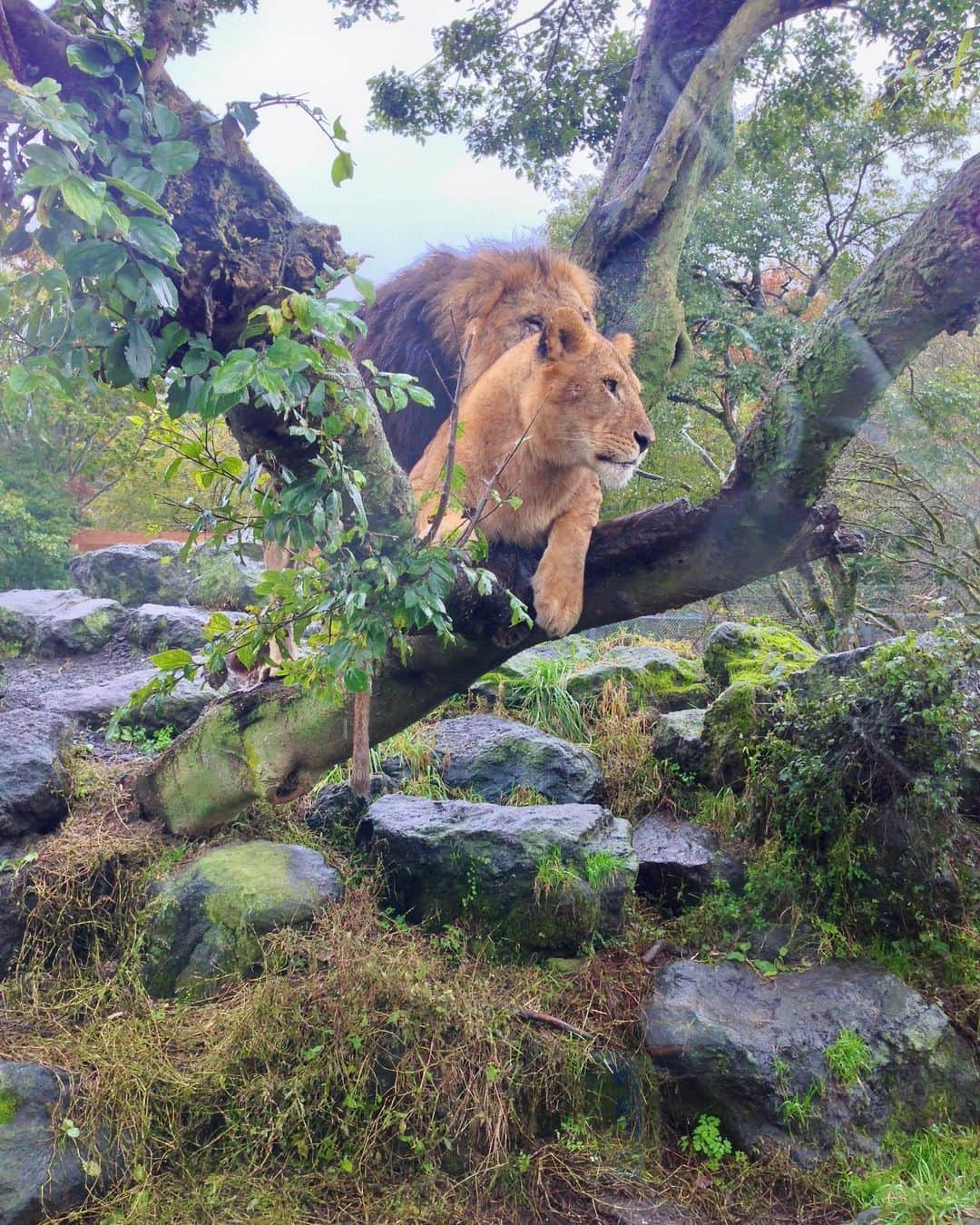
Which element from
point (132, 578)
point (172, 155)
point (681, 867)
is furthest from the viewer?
point (132, 578)

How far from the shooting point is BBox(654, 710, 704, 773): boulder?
6.27 meters

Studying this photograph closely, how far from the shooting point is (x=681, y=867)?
5.35 metres

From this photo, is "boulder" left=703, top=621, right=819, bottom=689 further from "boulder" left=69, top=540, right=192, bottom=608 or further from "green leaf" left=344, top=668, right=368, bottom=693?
"boulder" left=69, top=540, right=192, bottom=608

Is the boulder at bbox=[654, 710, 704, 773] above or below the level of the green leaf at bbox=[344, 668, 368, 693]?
below

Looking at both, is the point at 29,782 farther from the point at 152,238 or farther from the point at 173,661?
the point at 152,238

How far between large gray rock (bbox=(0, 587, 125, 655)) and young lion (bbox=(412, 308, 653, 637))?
5394 millimetres

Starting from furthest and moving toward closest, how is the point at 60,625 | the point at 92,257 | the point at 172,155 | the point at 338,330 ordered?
the point at 60,625, the point at 338,330, the point at 172,155, the point at 92,257

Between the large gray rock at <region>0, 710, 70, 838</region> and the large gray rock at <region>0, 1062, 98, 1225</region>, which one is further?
the large gray rock at <region>0, 710, 70, 838</region>

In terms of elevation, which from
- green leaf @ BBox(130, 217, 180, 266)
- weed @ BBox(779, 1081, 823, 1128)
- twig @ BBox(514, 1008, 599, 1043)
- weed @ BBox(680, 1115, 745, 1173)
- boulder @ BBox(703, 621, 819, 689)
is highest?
green leaf @ BBox(130, 217, 180, 266)

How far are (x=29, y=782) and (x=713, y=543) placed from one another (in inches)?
142

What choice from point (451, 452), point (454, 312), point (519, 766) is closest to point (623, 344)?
point (454, 312)

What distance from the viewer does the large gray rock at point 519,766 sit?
6.07 metres

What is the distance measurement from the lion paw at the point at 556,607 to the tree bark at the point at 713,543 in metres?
0.14

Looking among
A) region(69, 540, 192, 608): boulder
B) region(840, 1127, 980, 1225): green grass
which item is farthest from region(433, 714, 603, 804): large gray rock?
region(69, 540, 192, 608): boulder
